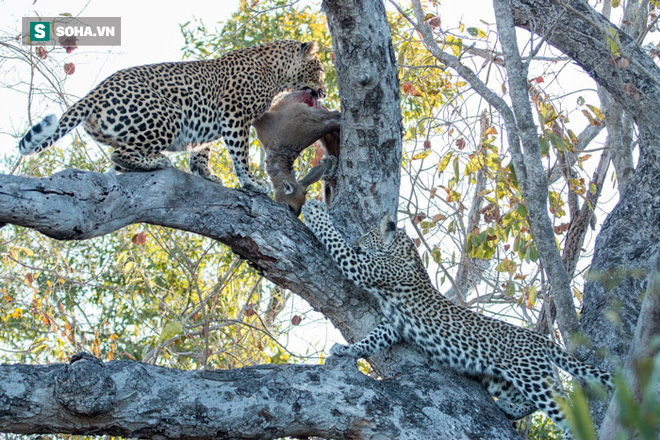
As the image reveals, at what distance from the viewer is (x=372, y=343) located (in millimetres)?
5570

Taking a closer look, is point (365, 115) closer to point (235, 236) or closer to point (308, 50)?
point (235, 236)

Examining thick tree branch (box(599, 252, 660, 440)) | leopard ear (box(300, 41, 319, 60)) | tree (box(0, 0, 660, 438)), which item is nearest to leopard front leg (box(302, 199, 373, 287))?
tree (box(0, 0, 660, 438))

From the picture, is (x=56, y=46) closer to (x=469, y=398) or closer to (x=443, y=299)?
(x=443, y=299)

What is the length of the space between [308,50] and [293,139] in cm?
125

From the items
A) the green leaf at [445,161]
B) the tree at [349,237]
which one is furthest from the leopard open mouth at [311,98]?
the green leaf at [445,161]

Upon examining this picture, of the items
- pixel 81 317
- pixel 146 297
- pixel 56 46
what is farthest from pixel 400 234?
pixel 81 317

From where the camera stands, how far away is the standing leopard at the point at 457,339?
18.1 ft

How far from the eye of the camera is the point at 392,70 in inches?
236

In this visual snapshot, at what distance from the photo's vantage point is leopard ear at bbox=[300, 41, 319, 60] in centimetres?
764

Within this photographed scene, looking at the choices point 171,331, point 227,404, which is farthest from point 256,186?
point 227,404

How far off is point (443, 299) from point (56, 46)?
214 inches

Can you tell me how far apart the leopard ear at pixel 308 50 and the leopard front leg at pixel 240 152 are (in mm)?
1453

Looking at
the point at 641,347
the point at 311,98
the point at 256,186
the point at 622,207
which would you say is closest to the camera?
the point at 641,347

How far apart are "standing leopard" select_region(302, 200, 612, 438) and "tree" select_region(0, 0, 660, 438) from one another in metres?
0.16
